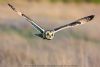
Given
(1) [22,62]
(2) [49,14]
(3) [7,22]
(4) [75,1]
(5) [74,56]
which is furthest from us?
(4) [75,1]

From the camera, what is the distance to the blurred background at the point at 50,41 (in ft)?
19.0

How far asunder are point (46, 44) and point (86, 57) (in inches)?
63.3

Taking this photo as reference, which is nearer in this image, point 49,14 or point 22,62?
point 22,62

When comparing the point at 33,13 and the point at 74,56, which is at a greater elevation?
the point at 33,13

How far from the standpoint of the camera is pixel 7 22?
9297 millimetres

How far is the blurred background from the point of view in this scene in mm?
5805

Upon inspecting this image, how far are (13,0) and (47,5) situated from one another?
2.75 feet

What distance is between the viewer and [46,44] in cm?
733

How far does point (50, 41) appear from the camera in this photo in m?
7.74

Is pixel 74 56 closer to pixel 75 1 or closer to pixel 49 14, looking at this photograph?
pixel 49 14

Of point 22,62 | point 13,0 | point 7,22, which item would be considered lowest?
point 22,62

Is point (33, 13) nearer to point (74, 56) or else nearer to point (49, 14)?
point (49, 14)

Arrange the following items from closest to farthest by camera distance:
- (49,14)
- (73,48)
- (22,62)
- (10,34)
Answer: (22,62) < (73,48) < (10,34) < (49,14)

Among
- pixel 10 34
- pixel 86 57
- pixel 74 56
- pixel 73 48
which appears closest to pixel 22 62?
pixel 86 57
